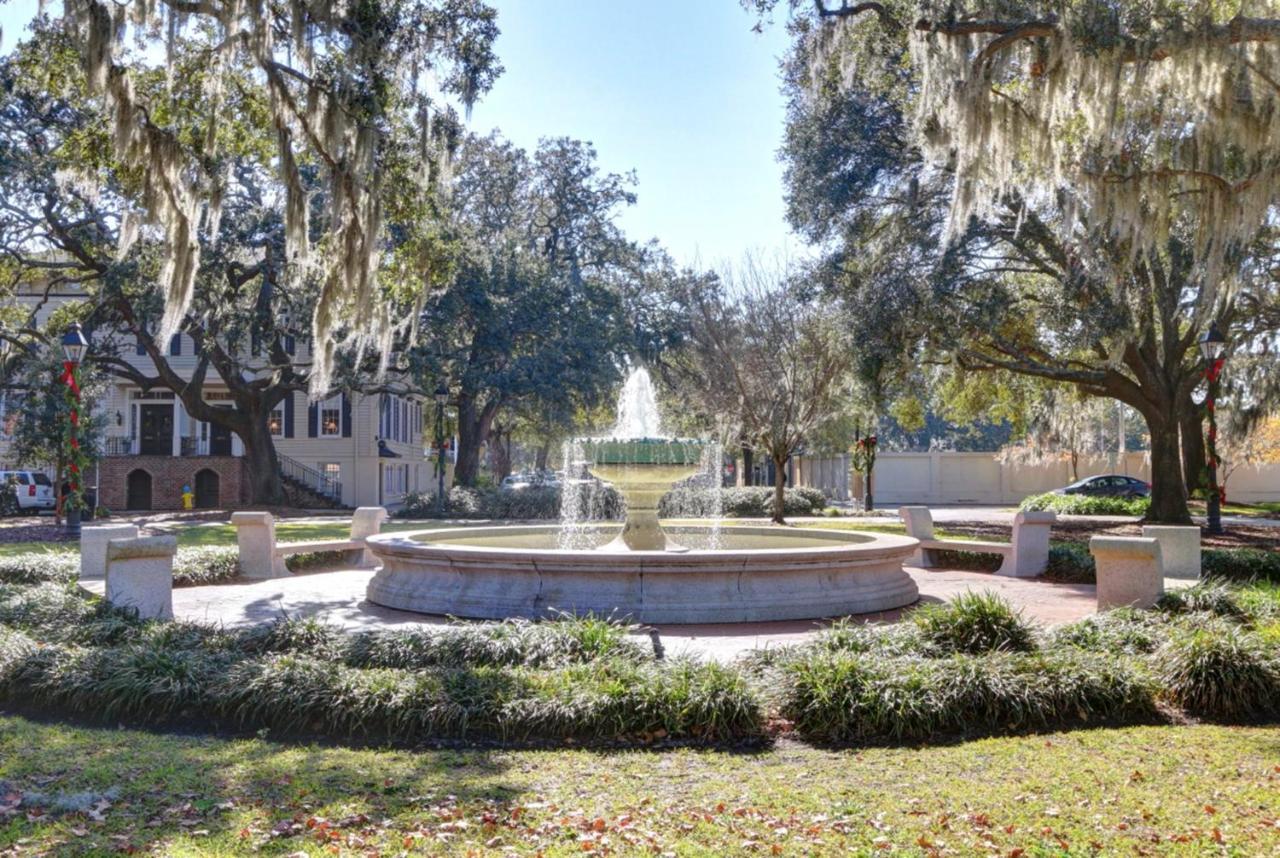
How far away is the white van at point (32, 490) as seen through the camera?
32.9 meters

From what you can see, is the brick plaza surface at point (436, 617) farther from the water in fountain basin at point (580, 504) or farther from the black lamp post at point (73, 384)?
the black lamp post at point (73, 384)

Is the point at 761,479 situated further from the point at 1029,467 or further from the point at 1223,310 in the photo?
the point at 1223,310

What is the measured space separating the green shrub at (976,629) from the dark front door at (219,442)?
35.0 meters

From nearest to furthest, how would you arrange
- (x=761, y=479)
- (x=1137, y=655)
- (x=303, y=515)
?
1. (x=1137, y=655)
2. (x=303, y=515)
3. (x=761, y=479)

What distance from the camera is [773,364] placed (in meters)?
29.8

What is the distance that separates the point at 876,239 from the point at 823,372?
6849 mm

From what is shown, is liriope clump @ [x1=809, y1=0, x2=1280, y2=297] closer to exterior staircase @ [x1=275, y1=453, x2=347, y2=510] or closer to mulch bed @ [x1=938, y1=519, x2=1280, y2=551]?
mulch bed @ [x1=938, y1=519, x2=1280, y2=551]

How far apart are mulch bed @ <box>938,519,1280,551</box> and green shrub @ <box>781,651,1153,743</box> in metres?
11.8

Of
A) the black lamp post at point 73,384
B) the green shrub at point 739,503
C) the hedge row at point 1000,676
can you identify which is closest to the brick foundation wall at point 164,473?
the green shrub at point 739,503

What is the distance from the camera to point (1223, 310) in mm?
20672

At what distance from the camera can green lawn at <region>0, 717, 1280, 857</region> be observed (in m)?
4.34

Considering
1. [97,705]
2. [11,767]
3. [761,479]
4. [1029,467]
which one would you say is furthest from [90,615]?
[761,479]

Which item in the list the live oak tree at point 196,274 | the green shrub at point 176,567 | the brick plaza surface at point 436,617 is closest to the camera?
the brick plaza surface at point 436,617

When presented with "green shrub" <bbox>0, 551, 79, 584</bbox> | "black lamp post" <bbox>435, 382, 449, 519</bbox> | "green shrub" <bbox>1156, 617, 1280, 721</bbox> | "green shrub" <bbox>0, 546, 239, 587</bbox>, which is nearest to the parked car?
"black lamp post" <bbox>435, 382, 449, 519</bbox>
